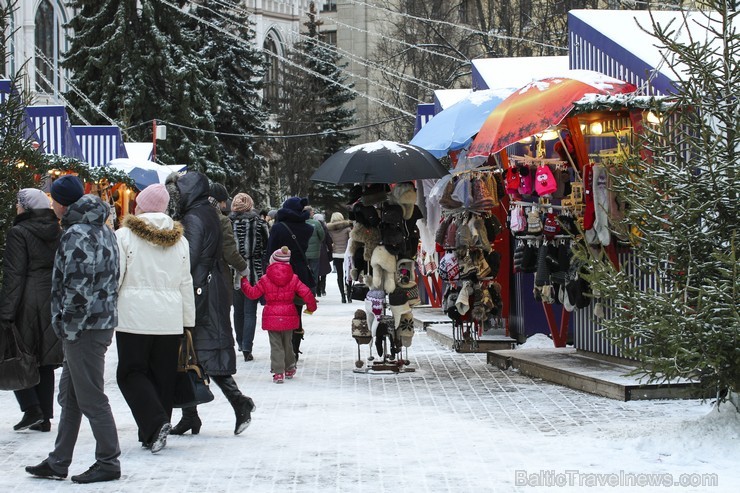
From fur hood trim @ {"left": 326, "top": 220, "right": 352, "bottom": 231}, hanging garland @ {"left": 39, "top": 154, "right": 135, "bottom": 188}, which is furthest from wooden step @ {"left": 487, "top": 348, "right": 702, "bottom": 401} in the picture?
fur hood trim @ {"left": 326, "top": 220, "right": 352, "bottom": 231}

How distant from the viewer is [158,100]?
156 feet

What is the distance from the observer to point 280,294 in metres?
13.0

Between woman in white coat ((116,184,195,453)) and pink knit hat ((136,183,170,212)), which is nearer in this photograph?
woman in white coat ((116,184,195,453))

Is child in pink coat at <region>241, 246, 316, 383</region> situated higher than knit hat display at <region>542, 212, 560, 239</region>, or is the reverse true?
knit hat display at <region>542, 212, 560, 239</region>

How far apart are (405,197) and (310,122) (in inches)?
2022

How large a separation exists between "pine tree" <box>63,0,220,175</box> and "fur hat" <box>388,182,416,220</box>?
32.9m

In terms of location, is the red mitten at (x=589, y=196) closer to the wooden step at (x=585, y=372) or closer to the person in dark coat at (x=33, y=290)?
the wooden step at (x=585, y=372)

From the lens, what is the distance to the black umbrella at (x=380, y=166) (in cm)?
1297

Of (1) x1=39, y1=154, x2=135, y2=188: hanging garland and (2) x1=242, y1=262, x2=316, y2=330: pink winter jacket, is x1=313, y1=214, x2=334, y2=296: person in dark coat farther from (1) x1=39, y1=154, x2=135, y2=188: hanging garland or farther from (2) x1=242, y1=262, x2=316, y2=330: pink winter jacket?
(2) x1=242, y1=262, x2=316, y2=330: pink winter jacket

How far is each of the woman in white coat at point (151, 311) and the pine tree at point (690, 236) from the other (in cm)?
279

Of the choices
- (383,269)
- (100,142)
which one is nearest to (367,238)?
(383,269)

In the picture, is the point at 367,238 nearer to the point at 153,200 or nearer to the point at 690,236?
the point at 153,200

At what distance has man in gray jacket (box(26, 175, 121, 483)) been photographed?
7.43m

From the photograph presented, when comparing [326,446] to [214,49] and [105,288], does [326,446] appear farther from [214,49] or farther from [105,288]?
[214,49]
